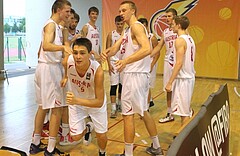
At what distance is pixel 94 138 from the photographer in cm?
397

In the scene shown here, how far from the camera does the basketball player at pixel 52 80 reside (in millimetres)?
3221

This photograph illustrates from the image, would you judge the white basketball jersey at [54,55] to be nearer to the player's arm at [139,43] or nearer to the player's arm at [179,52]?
the player's arm at [139,43]

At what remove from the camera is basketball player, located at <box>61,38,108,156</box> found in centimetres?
285

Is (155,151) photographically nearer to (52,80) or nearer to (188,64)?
(188,64)

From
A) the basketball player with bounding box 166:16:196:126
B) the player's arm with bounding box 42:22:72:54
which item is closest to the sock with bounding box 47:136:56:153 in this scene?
the player's arm with bounding box 42:22:72:54

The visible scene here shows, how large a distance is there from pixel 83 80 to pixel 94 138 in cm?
124

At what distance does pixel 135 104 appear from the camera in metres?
3.12

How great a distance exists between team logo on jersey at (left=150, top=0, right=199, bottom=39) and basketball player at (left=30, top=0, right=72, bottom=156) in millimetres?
6365

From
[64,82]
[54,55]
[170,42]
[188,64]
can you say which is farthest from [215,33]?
[64,82]

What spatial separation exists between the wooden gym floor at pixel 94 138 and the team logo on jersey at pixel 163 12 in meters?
2.82

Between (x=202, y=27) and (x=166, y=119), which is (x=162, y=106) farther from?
(x=202, y=27)

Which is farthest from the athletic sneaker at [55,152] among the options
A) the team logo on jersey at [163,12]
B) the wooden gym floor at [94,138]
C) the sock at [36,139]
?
the team logo on jersey at [163,12]

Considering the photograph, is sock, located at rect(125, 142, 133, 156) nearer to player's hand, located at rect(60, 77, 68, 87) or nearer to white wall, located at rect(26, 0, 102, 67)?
player's hand, located at rect(60, 77, 68, 87)

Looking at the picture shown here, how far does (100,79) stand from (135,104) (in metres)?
0.48
